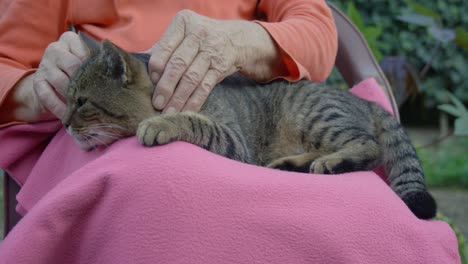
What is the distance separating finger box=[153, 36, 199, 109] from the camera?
1.42 meters

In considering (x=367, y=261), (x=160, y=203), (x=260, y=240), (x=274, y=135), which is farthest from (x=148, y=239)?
(x=274, y=135)

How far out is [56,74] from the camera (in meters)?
1.52

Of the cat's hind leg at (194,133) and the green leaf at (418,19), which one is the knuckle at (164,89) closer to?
the cat's hind leg at (194,133)

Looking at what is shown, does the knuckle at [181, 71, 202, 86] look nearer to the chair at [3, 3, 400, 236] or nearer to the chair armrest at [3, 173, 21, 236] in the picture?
the chair armrest at [3, 173, 21, 236]

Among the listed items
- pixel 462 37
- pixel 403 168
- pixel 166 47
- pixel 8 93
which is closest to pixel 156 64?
pixel 166 47

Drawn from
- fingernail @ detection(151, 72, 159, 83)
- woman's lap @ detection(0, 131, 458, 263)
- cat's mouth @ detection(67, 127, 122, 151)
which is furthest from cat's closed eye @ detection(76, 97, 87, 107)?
woman's lap @ detection(0, 131, 458, 263)

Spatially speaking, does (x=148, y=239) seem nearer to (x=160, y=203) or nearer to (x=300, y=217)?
(x=160, y=203)

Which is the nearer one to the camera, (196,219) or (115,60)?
(196,219)

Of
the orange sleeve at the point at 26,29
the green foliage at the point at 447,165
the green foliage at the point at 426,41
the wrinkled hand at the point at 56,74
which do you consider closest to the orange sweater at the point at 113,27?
the orange sleeve at the point at 26,29

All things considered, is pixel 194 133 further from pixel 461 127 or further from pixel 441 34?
pixel 441 34

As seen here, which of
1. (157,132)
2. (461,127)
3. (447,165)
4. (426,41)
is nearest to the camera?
(157,132)

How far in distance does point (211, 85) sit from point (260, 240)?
0.53 metres

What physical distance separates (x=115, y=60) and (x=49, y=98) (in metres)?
0.19

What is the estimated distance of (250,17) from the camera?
191 cm
